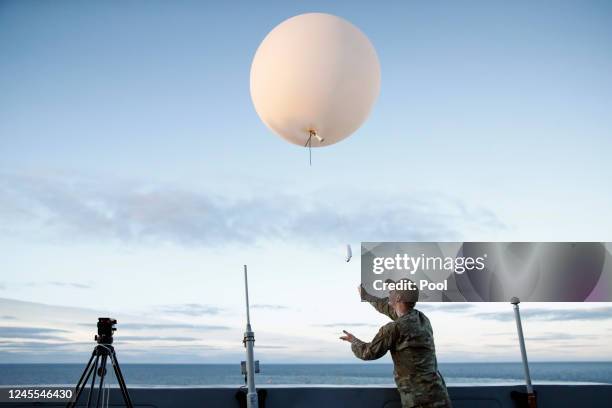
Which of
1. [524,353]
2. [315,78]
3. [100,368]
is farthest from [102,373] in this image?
[524,353]

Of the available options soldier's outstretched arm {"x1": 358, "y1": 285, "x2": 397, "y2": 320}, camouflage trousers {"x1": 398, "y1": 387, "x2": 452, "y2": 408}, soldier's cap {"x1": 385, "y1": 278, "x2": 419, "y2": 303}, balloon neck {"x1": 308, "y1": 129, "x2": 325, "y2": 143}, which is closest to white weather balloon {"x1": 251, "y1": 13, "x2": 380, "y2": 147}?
balloon neck {"x1": 308, "y1": 129, "x2": 325, "y2": 143}

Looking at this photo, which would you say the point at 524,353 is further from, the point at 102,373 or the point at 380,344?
the point at 102,373

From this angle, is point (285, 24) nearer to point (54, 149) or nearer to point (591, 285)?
point (591, 285)

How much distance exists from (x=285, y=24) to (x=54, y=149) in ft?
16.6

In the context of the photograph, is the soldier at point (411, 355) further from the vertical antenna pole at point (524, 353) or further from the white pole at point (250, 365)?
the vertical antenna pole at point (524, 353)

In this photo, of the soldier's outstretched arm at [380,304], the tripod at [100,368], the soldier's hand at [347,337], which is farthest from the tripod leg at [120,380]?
the soldier's outstretched arm at [380,304]

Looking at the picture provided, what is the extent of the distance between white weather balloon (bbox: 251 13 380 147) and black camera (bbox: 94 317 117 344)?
4.49ft

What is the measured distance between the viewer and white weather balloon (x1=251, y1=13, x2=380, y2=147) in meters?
2.35

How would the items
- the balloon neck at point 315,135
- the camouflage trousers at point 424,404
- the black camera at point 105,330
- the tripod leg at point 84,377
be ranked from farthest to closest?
the black camera at point 105,330
the tripod leg at point 84,377
the balloon neck at point 315,135
the camouflage trousers at point 424,404

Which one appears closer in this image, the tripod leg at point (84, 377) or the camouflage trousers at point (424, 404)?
the camouflage trousers at point (424, 404)

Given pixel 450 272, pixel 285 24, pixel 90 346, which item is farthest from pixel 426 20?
pixel 90 346

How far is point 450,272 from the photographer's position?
4.32 m

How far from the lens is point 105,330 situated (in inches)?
106

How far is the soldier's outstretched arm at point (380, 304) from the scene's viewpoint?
110 inches
